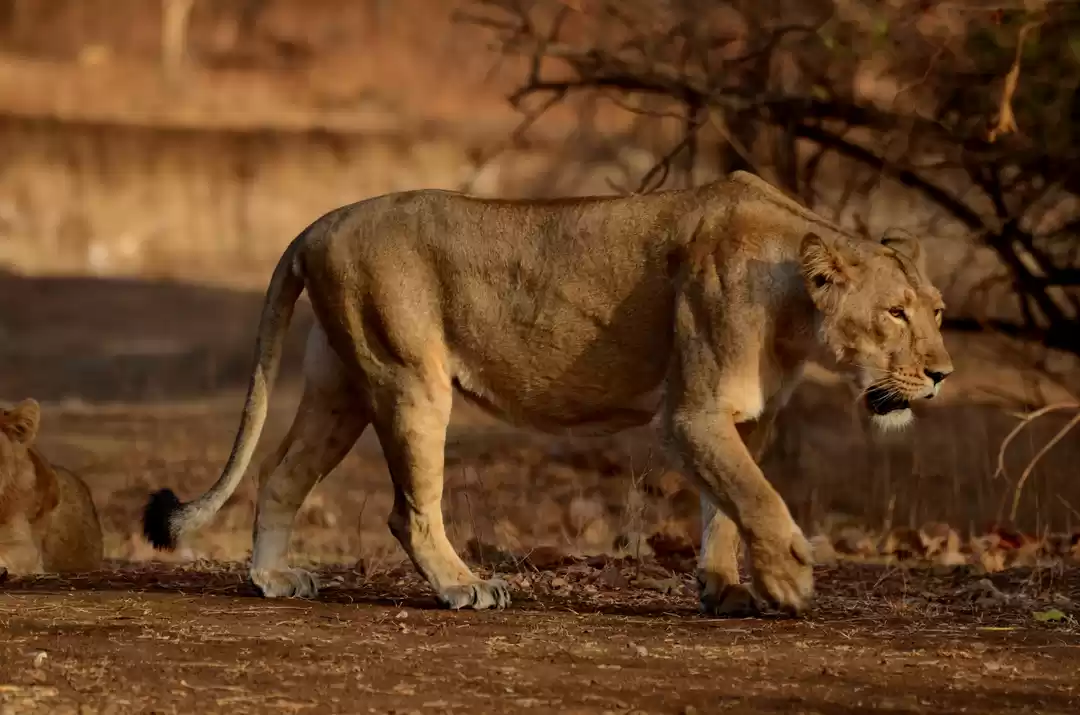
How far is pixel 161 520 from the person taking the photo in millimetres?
5617

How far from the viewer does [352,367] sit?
18.2ft

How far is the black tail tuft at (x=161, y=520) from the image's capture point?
18.3 ft

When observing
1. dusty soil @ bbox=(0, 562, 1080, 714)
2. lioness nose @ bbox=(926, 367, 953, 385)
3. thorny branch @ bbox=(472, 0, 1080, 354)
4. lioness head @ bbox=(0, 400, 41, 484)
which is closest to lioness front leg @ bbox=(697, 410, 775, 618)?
dusty soil @ bbox=(0, 562, 1080, 714)

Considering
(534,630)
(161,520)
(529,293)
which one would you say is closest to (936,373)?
(529,293)

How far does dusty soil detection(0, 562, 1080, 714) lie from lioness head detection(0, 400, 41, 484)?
0.93m

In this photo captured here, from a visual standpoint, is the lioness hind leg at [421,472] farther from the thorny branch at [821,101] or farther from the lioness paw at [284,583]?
the thorny branch at [821,101]

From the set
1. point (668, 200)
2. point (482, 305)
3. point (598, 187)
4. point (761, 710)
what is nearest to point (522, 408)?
point (482, 305)

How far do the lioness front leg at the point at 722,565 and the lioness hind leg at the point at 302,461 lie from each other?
118 centimetres

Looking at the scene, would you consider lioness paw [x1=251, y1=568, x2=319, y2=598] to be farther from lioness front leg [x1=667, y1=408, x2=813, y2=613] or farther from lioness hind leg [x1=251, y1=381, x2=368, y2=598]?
lioness front leg [x1=667, y1=408, x2=813, y2=613]

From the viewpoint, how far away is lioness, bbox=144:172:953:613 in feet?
16.7

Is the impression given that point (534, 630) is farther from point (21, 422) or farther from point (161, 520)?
point (21, 422)

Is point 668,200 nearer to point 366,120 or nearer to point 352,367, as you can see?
point 352,367

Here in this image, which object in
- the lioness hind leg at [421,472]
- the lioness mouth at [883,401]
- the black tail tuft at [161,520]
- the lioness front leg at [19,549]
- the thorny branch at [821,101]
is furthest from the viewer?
the thorny branch at [821,101]

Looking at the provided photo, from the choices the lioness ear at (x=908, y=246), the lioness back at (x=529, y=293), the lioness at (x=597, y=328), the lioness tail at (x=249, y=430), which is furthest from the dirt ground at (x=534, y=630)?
the lioness ear at (x=908, y=246)
